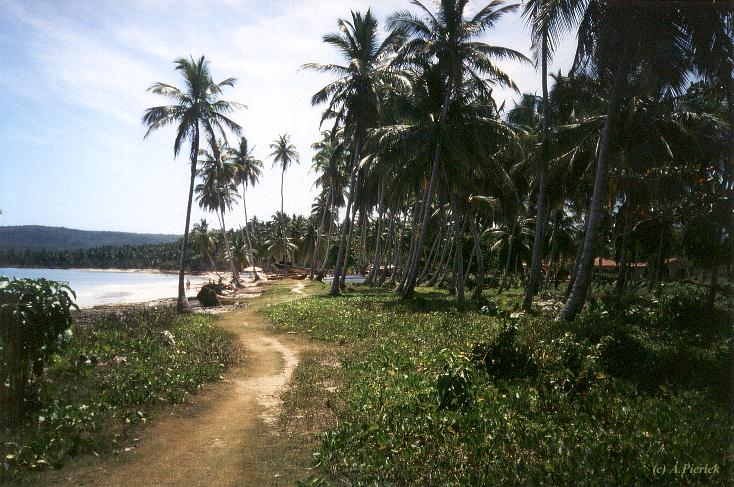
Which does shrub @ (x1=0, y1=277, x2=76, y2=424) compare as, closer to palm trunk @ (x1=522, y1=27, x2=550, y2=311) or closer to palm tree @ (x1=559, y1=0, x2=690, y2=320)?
palm tree @ (x1=559, y1=0, x2=690, y2=320)

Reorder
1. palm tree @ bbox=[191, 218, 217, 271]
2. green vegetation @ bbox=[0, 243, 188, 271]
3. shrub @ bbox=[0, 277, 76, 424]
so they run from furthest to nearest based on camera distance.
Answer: green vegetation @ bbox=[0, 243, 188, 271] → palm tree @ bbox=[191, 218, 217, 271] → shrub @ bbox=[0, 277, 76, 424]

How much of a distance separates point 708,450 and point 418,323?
10.4 m

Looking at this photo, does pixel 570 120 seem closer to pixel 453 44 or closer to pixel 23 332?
pixel 453 44

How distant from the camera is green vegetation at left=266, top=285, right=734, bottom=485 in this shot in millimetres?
5363

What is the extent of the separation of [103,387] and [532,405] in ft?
24.2

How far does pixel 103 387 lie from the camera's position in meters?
8.64

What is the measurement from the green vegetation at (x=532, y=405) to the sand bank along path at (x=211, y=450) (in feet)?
2.30

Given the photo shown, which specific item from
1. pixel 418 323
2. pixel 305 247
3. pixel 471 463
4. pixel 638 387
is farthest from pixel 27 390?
pixel 305 247

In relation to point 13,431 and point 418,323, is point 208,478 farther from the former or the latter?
point 418,323

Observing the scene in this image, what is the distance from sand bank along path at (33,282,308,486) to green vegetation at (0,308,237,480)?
15.0 inches

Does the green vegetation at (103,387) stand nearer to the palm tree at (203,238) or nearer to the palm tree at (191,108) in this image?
the palm tree at (191,108)

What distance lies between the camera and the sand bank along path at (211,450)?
5609 millimetres

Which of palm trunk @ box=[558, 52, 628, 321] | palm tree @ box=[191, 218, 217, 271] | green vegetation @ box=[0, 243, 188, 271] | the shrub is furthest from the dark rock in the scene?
green vegetation @ box=[0, 243, 188, 271]

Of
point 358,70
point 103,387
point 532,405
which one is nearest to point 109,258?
point 358,70
